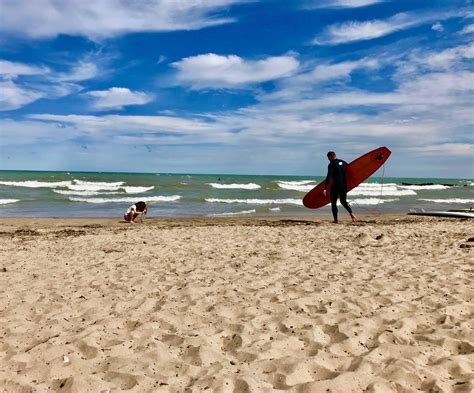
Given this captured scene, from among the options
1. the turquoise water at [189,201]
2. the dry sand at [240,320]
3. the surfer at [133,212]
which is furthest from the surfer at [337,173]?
the surfer at [133,212]

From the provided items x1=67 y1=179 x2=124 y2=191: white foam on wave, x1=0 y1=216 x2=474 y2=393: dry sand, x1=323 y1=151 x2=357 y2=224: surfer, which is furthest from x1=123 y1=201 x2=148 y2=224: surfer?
x1=67 y1=179 x2=124 y2=191: white foam on wave

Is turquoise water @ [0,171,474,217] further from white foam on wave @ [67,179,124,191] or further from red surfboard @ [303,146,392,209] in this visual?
red surfboard @ [303,146,392,209]

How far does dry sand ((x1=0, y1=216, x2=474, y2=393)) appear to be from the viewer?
2.80 meters

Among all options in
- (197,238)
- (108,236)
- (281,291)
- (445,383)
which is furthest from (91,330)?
(108,236)

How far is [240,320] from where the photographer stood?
379 centimetres

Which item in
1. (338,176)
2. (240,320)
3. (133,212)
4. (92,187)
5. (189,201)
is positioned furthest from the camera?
(92,187)

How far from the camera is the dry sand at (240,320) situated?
2799mm

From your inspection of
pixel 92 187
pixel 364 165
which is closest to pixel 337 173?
pixel 364 165

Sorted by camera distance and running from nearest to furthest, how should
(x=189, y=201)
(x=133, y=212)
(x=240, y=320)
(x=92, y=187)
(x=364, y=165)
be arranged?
(x=240, y=320), (x=133, y=212), (x=364, y=165), (x=189, y=201), (x=92, y=187)

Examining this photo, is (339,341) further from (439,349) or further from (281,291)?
(281,291)

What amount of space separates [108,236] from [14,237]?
6.77 feet

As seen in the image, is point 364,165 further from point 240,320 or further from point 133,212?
point 240,320

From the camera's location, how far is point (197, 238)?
8586 mm

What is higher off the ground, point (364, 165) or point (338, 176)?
point (364, 165)
